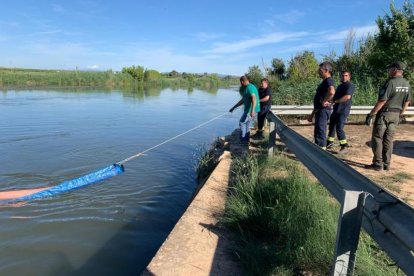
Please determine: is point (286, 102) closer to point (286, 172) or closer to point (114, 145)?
point (114, 145)

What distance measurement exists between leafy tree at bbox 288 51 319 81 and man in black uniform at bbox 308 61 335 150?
13673mm

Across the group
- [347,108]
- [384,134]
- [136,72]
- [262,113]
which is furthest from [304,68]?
[136,72]

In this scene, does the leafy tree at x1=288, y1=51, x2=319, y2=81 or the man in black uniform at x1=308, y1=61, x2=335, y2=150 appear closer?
the man in black uniform at x1=308, y1=61, x2=335, y2=150

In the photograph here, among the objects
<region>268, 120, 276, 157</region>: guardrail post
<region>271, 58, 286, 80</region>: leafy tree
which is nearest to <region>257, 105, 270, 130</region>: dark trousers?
<region>268, 120, 276, 157</region>: guardrail post

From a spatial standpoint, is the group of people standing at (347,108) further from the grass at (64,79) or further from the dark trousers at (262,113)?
the grass at (64,79)

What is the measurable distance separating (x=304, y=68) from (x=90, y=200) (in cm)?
1959

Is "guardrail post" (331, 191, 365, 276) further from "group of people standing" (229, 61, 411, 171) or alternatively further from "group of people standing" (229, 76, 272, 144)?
"group of people standing" (229, 76, 272, 144)

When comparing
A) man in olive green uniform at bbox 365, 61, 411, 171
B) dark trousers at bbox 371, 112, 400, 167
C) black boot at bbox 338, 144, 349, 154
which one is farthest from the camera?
black boot at bbox 338, 144, 349, 154

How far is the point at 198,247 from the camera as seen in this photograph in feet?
13.5

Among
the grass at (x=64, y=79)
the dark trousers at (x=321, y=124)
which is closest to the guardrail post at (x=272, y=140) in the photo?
the dark trousers at (x=321, y=124)

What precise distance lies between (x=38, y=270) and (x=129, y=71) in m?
70.3

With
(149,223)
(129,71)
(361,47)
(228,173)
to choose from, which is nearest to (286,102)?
(361,47)

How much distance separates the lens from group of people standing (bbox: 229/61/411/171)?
672 cm

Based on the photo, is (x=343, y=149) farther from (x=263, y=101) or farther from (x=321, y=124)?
(x=263, y=101)
